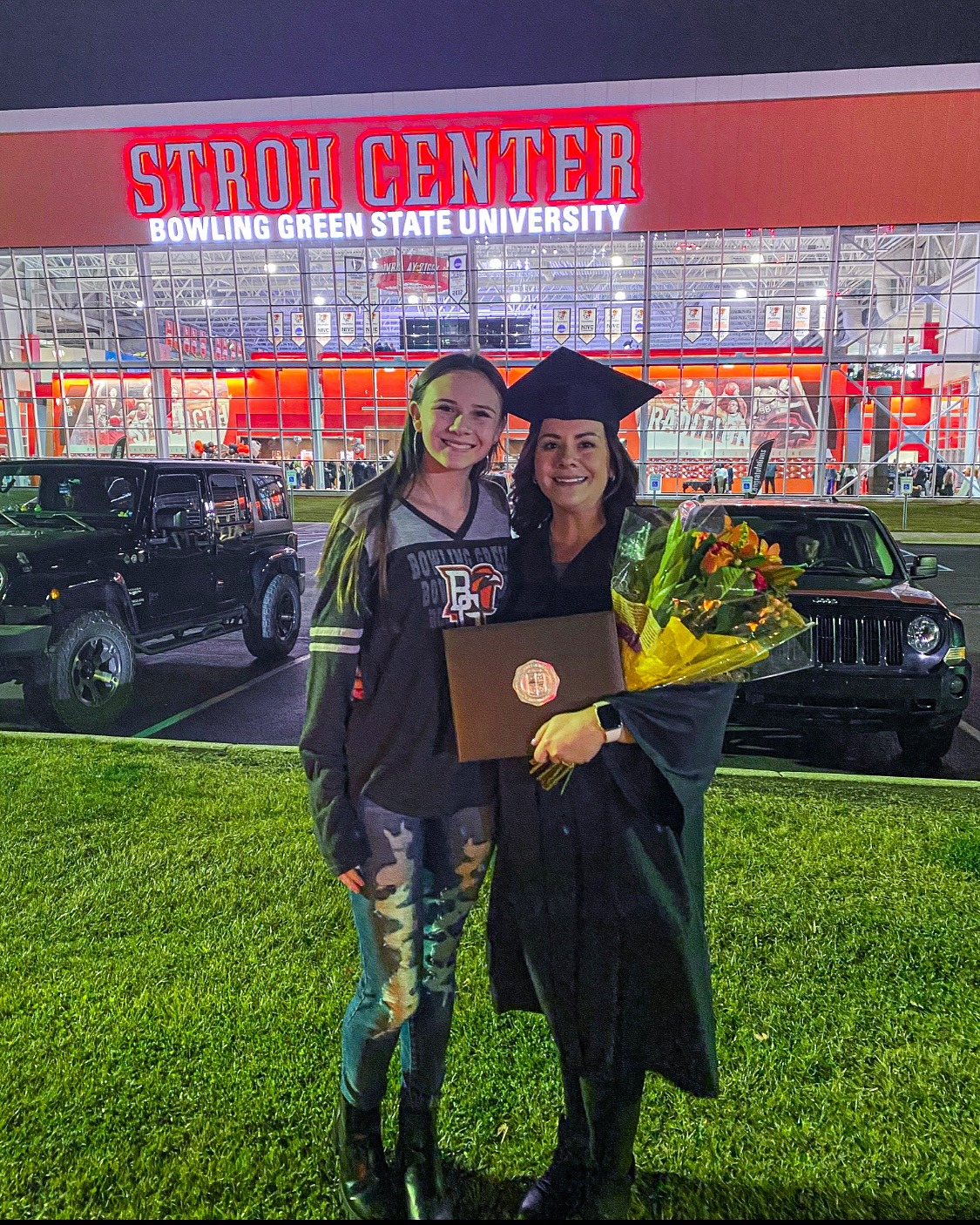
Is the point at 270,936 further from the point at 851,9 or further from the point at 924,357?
the point at 924,357

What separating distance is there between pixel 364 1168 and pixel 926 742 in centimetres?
375

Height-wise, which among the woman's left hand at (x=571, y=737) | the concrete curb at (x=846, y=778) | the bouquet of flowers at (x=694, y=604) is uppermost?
the bouquet of flowers at (x=694, y=604)

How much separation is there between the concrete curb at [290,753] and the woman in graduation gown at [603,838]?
2848 mm

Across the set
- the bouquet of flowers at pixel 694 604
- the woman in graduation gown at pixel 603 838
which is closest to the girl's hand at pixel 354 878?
the woman in graduation gown at pixel 603 838

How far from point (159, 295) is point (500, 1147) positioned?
14.9 ft

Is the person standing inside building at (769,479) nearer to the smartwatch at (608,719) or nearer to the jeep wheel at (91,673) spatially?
the smartwatch at (608,719)

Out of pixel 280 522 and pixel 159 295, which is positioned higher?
pixel 159 295

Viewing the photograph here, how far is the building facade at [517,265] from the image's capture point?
3.59 metres

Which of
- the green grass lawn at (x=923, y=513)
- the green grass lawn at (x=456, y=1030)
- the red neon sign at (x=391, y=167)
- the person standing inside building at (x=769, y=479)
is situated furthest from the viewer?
the green grass lawn at (x=923, y=513)

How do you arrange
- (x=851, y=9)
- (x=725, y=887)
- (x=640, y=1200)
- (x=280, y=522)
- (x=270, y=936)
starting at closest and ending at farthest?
(x=640, y=1200), (x=851, y=9), (x=270, y=936), (x=725, y=887), (x=280, y=522)

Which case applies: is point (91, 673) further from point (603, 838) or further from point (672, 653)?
point (672, 653)

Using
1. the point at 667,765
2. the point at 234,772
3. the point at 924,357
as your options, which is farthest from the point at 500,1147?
the point at 924,357

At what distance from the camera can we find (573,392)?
1.54 meters

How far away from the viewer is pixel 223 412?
4750mm
